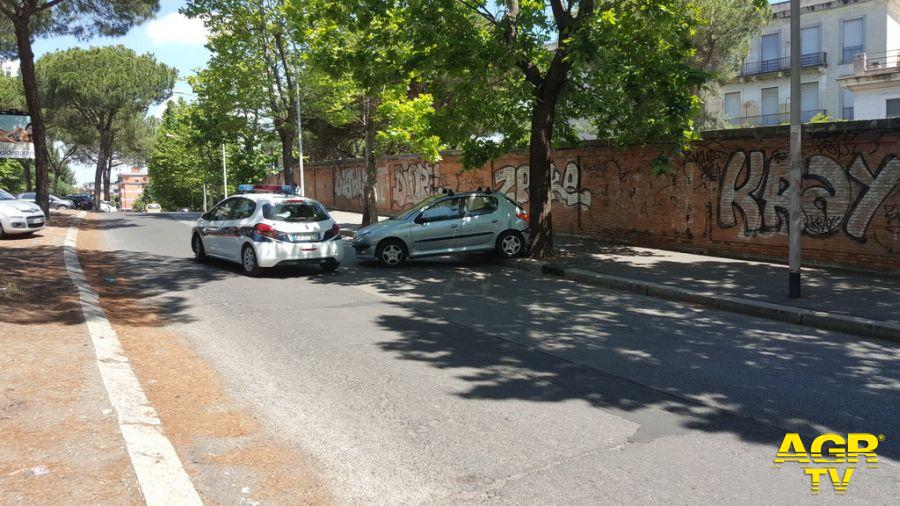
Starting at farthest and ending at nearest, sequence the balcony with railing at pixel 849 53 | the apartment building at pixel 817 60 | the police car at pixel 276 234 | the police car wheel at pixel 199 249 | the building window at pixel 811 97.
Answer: the building window at pixel 811 97 < the balcony with railing at pixel 849 53 < the apartment building at pixel 817 60 < the police car wheel at pixel 199 249 < the police car at pixel 276 234

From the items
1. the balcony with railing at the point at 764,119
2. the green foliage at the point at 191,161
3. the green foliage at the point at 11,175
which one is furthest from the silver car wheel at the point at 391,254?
the green foliage at the point at 11,175

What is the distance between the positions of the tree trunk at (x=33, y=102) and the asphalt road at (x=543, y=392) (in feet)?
49.9

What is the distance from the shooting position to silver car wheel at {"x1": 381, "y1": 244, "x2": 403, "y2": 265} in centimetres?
1369

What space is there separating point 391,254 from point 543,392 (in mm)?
8451

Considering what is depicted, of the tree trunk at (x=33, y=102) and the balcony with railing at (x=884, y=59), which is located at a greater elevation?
the balcony with railing at (x=884, y=59)

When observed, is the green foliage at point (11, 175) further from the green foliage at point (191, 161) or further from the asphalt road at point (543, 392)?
the asphalt road at point (543, 392)

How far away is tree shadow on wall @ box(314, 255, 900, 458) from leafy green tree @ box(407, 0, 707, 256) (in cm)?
436

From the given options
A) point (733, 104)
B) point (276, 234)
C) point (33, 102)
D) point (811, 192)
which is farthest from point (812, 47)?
point (33, 102)

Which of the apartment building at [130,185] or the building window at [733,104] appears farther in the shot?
the apartment building at [130,185]

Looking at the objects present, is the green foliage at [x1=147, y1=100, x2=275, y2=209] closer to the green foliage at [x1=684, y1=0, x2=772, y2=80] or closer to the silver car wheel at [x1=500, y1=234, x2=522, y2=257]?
the green foliage at [x1=684, y1=0, x2=772, y2=80]

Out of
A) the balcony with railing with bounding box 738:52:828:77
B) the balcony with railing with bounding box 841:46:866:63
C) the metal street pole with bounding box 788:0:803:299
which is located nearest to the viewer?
the metal street pole with bounding box 788:0:803:299

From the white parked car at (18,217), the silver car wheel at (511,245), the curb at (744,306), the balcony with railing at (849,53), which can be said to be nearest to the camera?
the curb at (744,306)

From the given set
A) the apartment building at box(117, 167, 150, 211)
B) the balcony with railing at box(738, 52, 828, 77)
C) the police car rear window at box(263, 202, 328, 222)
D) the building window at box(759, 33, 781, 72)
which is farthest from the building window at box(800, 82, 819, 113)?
the apartment building at box(117, 167, 150, 211)

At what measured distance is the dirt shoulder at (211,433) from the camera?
384 centimetres
